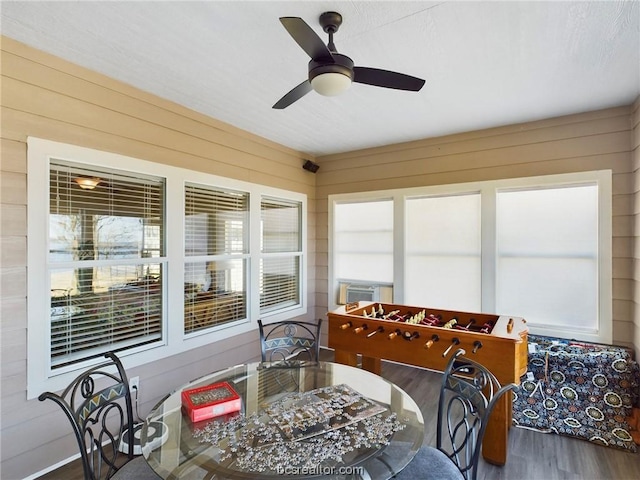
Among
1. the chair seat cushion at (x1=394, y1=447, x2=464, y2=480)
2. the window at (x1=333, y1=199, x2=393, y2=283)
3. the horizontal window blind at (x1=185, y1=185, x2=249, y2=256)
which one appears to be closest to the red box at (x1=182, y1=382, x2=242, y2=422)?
the chair seat cushion at (x1=394, y1=447, x2=464, y2=480)

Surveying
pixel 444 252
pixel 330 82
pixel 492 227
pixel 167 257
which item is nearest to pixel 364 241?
pixel 444 252

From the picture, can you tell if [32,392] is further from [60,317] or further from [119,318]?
[119,318]

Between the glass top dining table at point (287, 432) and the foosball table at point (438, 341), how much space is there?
67cm

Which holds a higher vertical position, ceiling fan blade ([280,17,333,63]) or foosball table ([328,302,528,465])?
ceiling fan blade ([280,17,333,63])

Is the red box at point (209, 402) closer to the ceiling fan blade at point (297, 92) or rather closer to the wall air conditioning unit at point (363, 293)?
the ceiling fan blade at point (297, 92)

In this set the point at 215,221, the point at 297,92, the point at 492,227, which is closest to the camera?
the point at 297,92

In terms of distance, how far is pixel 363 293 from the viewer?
15.0ft

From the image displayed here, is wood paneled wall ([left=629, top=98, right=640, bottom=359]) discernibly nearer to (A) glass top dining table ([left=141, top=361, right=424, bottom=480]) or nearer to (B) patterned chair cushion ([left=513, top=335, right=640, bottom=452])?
(B) patterned chair cushion ([left=513, top=335, right=640, bottom=452])

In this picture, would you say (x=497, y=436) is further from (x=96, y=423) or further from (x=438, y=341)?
(x=96, y=423)

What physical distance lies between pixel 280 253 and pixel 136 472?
3054 mm

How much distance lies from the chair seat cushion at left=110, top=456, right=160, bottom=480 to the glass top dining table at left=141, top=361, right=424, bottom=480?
0.21 m

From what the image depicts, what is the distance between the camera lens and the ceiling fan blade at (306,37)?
142 centimetres

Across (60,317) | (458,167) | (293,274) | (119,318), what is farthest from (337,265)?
(60,317)

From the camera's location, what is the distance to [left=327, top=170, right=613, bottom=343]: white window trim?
3.15m
